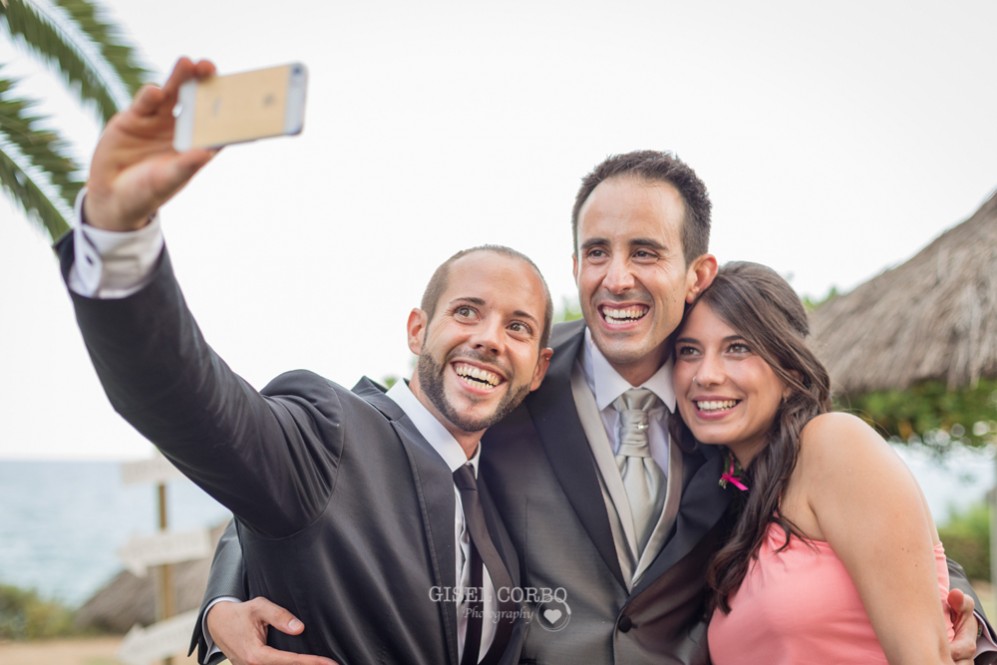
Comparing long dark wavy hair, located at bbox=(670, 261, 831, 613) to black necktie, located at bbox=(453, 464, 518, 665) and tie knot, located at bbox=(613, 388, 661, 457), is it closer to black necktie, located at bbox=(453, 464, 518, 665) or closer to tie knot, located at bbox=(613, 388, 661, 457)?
tie knot, located at bbox=(613, 388, 661, 457)

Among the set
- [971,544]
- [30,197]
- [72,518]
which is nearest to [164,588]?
[30,197]

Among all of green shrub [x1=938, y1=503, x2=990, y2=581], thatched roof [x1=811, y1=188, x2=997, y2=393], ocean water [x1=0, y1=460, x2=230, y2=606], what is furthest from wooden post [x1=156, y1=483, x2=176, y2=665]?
ocean water [x1=0, y1=460, x2=230, y2=606]

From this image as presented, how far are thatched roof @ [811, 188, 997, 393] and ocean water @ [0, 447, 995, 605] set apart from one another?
37.3ft

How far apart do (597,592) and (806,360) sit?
1.16 meters

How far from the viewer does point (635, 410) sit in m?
3.48

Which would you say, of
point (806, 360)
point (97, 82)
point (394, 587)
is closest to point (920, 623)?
point (806, 360)

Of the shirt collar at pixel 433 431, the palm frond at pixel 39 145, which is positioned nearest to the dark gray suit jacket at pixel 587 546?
the shirt collar at pixel 433 431

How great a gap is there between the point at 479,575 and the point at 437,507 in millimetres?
304

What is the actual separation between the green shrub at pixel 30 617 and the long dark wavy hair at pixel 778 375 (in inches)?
610

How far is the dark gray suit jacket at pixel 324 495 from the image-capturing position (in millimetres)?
1969

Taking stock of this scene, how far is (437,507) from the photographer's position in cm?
281

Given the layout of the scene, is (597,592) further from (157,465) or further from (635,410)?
(157,465)

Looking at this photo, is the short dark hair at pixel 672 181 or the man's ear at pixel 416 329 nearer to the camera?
the man's ear at pixel 416 329

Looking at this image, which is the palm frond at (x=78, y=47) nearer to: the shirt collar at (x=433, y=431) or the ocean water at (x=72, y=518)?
the shirt collar at (x=433, y=431)
